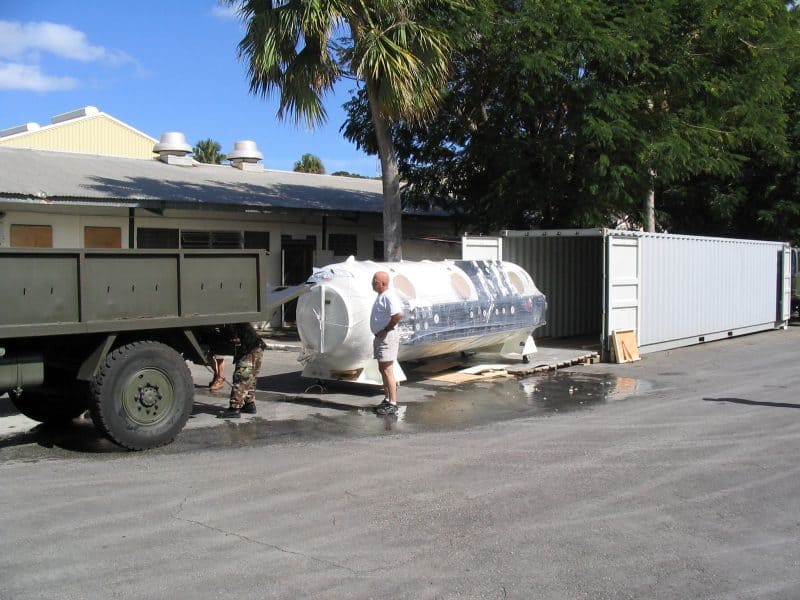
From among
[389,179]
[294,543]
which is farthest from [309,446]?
[389,179]

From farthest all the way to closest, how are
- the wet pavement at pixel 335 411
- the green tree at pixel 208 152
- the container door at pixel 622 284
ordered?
the green tree at pixel 208 152
the container door at pixel 622 284
the wet pavement at pixel 335 411

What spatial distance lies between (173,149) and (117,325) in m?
17.6

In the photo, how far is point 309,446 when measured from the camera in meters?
8.38

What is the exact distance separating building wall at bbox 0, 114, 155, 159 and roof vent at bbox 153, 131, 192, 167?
465 inches

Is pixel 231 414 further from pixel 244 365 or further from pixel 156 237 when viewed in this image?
pixel 156 237

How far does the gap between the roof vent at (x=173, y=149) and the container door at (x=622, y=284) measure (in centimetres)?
1398

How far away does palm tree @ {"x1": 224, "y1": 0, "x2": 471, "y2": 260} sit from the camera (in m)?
14.3

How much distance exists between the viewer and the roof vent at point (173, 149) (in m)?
24.1

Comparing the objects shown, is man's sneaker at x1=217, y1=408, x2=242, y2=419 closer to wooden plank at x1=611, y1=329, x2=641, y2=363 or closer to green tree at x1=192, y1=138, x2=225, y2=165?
wooden plank at x1=611, y1=329, x2=641, y2=363

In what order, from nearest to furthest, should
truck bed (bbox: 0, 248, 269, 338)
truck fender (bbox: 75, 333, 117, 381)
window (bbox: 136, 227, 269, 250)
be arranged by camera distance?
truck bed (bbox: 0, 248, 269, 338)
truck fender (bbox: 75, 333, 117, 381)
window (bbox: 136, 227, 269, 250)

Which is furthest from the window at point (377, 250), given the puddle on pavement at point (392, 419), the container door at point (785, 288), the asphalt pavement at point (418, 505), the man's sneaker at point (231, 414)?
the man's sneaker at point (231, 414)

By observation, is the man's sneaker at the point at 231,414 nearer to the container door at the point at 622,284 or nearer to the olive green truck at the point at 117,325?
the olive green truck at the point at 117,325

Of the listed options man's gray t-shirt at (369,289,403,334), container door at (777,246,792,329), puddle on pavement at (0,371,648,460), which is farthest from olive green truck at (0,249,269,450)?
container door at (777,246,792,329)

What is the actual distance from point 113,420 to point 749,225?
81.3ft
